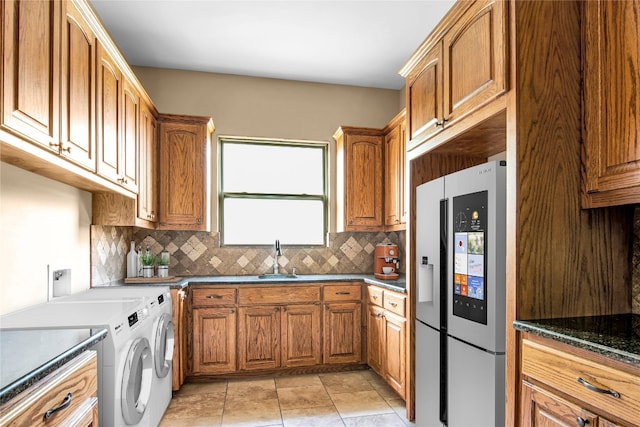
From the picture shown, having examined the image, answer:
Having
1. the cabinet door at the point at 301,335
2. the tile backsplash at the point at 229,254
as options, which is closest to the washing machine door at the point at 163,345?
the tile backsplash at the point at 229,254

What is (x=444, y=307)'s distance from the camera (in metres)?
2.07

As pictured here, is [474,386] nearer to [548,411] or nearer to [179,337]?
[548,411]

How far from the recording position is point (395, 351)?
2840mm

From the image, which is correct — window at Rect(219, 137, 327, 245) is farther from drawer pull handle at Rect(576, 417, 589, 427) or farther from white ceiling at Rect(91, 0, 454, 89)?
drawer pull handle at Rect(576, 417, 589, 427)

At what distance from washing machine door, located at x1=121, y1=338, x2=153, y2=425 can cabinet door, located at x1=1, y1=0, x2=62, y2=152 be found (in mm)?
1056

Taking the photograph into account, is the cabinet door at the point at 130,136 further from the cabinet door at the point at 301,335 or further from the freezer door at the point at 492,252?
the freezer door at the point at 492,252

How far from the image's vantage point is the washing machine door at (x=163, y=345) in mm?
2393

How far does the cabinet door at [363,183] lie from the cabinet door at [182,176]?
4.55ft

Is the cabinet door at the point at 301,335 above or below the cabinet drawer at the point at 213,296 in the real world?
below

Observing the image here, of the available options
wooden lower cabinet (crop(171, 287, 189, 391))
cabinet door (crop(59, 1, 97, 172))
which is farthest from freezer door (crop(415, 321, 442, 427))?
cabinet door (crop(59, 1, 97, 172))

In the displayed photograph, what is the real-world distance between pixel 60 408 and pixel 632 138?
2.15 m

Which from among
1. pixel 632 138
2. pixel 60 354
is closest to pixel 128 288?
pixel 60 354

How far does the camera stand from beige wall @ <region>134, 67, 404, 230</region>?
3.71 m

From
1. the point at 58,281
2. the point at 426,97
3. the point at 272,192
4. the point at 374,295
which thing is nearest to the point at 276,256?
the point at 272,192
